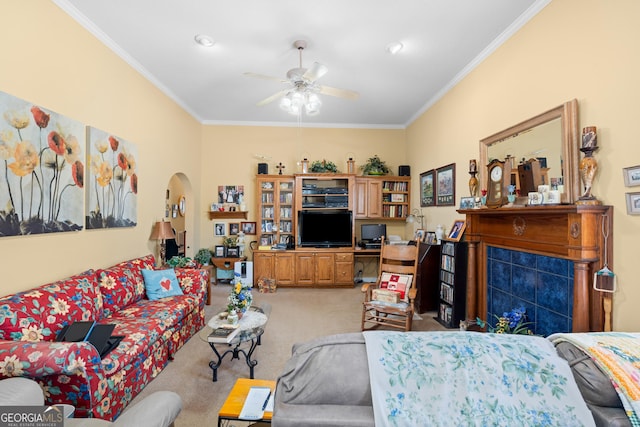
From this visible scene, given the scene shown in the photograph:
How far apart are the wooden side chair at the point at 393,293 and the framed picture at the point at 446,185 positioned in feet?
3.25

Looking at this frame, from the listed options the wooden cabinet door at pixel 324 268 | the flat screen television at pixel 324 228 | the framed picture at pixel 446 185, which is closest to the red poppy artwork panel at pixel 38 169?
the flat screen television at pixel 324 228

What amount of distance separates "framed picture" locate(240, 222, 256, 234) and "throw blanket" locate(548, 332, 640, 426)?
5223mm

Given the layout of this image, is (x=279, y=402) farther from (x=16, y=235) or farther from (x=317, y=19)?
(x=317, y=19)

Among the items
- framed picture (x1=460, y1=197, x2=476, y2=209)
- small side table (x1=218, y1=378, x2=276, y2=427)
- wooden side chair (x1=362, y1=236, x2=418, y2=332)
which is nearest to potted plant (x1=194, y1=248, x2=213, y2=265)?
wooden side chair (x1=362, y1=236, x2=418, y2=332)

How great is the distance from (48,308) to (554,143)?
407 centimetres

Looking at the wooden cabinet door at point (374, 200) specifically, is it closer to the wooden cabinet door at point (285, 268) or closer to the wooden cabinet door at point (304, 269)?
the wooden cabinet door at point (304, 269)

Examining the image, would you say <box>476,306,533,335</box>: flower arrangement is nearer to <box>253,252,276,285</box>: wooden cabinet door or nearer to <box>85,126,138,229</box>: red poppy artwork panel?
<box>253,252,276,285</box>: wooden cabinet door

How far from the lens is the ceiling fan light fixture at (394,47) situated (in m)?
3.12

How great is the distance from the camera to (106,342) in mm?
2068

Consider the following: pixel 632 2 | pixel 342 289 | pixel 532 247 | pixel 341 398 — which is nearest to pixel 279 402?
pixel 341 398

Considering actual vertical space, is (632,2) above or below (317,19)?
below

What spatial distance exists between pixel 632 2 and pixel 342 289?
4767 millimetres

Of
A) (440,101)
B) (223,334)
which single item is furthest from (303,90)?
(223,334)

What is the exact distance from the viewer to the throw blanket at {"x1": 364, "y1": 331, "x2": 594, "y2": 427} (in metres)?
0.88
